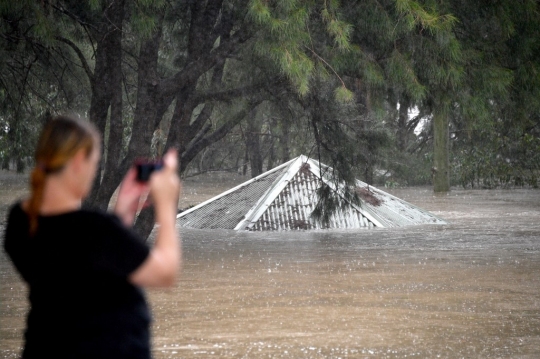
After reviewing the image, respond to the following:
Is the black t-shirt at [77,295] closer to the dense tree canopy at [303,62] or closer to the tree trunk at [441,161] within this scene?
the dense tree canopy at [303,62]

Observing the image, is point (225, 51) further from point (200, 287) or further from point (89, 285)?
point (89, 285)

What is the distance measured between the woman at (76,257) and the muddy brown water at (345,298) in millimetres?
4088

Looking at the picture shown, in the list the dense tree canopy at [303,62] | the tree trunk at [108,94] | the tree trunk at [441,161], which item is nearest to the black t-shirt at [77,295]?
the dense tree canopy at [303,62]

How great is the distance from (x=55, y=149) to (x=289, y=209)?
1530cm

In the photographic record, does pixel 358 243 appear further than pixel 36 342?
Yes

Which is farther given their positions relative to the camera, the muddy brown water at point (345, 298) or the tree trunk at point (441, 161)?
the tree trunk at point (441, 161)

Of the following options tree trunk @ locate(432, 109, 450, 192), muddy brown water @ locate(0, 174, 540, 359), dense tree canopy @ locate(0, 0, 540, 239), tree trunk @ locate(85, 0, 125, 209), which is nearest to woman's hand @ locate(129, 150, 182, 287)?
muddy brown water @ locate(0, 174, 540, 359)

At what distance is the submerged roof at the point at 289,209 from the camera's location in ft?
58.0

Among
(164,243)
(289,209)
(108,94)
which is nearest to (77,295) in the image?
(164,243)

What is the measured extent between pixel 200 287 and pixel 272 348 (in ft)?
10.8

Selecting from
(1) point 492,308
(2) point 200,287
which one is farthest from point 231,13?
(1) point 492,308

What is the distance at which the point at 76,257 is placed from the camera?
2689mm

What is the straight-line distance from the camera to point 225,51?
508 inches

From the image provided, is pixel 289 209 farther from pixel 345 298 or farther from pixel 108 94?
pixel 345 298
